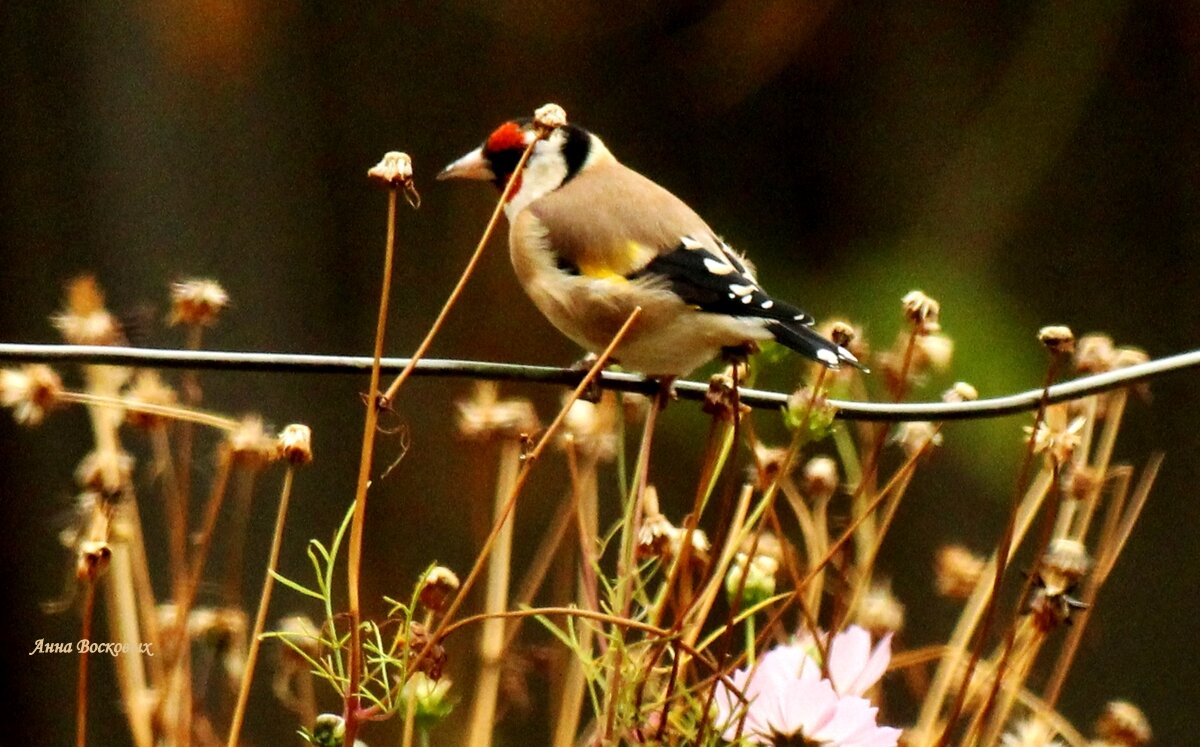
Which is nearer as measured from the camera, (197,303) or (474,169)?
(197,303)

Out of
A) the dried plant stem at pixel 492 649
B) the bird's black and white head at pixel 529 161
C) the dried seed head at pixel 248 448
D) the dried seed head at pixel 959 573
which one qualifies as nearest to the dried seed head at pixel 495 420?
the dried plant stem at pixel 492 649

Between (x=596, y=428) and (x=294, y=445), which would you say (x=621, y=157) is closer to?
(x=596, y=428)

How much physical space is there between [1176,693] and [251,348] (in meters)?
0.91

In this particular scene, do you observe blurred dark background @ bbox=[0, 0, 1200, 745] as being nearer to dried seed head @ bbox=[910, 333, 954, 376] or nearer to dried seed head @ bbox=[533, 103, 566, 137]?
dried seed head @ bbox=[910, 333, 954, 376]

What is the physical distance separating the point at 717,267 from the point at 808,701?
563 millimetres

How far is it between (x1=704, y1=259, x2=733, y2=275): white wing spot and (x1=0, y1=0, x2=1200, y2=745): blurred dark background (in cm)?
33

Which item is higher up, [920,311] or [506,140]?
[506,140]

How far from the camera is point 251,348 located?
48.3 inches

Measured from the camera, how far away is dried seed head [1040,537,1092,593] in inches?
19.9

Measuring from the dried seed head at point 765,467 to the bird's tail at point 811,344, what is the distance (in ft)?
0.14

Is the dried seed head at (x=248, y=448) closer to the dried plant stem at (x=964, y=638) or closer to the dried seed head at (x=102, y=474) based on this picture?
the dried seed head at (x=102, y=474)

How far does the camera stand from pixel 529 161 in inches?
48.4

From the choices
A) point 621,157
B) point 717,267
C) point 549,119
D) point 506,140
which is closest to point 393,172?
point 549,119

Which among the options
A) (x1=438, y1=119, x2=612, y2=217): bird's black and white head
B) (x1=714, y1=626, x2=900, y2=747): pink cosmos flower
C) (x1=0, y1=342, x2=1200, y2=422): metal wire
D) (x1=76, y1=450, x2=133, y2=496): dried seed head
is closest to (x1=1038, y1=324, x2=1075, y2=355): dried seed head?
(x1=0, y1=342, x2=1200, y2=422): metal wire
